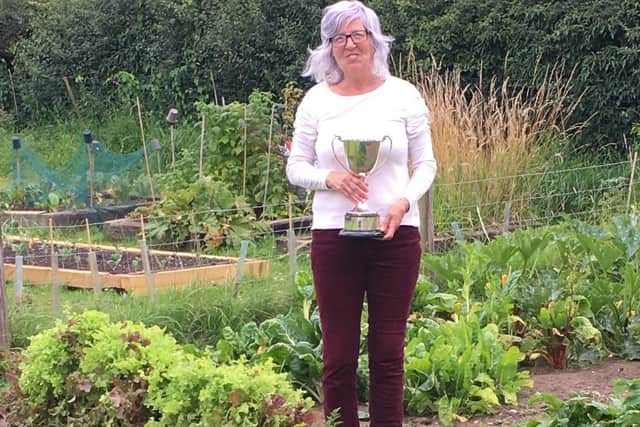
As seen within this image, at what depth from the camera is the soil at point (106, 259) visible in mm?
7445

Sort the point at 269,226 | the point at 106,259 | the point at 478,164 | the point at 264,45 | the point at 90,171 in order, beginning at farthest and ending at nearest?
the point at 264,45 → the point at 90,171 → the point at 478,164 → the point at 269,226 → the point at 106,259

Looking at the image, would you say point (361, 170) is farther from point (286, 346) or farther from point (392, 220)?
point (286, 346)

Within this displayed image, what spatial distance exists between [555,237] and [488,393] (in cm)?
183

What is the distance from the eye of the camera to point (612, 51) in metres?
10.6

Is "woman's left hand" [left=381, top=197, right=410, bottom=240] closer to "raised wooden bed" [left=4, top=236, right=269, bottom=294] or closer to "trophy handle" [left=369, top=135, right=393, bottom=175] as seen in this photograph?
"trophy handle" [left=369, top=135, right=393, bottom=175]

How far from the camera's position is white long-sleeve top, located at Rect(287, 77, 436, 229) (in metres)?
3.79

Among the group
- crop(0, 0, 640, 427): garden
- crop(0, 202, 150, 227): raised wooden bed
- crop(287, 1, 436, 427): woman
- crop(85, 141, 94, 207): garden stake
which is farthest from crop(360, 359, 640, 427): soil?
crop(85, 141, 94, 207): garden stake

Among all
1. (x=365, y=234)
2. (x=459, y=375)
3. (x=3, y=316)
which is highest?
(x=365, y=234)

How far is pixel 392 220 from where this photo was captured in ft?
12.1

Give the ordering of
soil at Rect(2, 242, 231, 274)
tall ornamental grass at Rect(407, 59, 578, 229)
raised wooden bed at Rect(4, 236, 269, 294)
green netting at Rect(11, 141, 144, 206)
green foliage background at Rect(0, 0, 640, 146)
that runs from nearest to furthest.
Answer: raised wooden bed at Rect(4, 236, 269, 294), soil at Rect(2, 242, 231, 274), tall ornamental grass at Rect(407, 59, 578, 229), green netting at Rect(11, 141, 144, 206), green foliage background at Rect(0, 0, 640, 146)

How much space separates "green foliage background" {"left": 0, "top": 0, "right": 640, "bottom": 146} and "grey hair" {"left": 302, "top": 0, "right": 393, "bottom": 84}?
7098mm

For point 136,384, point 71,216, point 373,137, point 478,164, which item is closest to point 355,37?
point 373,137

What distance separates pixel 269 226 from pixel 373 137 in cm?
501

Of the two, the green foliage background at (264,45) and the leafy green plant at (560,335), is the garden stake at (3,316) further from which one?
the green foliage background at (264,45)
